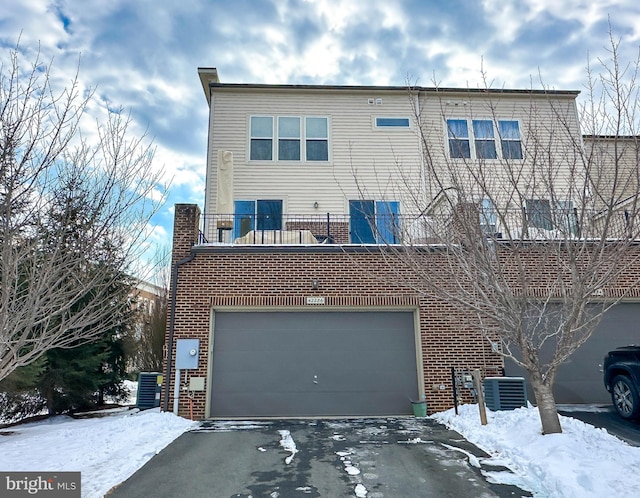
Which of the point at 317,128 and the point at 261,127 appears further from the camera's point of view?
the point at 317,128

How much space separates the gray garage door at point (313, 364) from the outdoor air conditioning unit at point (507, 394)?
177cm

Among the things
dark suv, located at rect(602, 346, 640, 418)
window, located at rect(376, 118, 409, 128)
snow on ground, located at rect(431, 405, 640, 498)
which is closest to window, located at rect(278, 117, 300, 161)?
window, located at rect(376, 118, 409, 128)

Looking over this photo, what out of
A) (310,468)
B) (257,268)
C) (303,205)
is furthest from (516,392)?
(303,205)

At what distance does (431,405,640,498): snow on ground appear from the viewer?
4.53 m

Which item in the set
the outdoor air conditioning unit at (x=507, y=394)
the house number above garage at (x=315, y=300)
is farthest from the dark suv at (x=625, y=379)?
the house number above garage at (x=315, y=300)

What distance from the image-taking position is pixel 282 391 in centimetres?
934

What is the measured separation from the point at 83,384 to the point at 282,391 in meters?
5.03

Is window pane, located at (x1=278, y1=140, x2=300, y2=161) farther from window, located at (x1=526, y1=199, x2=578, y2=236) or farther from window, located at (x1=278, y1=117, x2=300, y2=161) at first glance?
window, located at (x1=526, y1=199, x2=578, y2=236)

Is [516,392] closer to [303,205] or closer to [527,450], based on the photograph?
[527,450]

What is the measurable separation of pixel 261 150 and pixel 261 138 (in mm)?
420

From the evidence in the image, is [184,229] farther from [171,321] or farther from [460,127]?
[460,127]

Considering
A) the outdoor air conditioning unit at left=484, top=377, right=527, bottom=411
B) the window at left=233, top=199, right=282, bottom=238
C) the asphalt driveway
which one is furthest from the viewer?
the window at left=233, top=199, right=282, bottom=238

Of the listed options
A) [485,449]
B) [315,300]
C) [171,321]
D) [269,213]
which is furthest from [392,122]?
[485,449]
